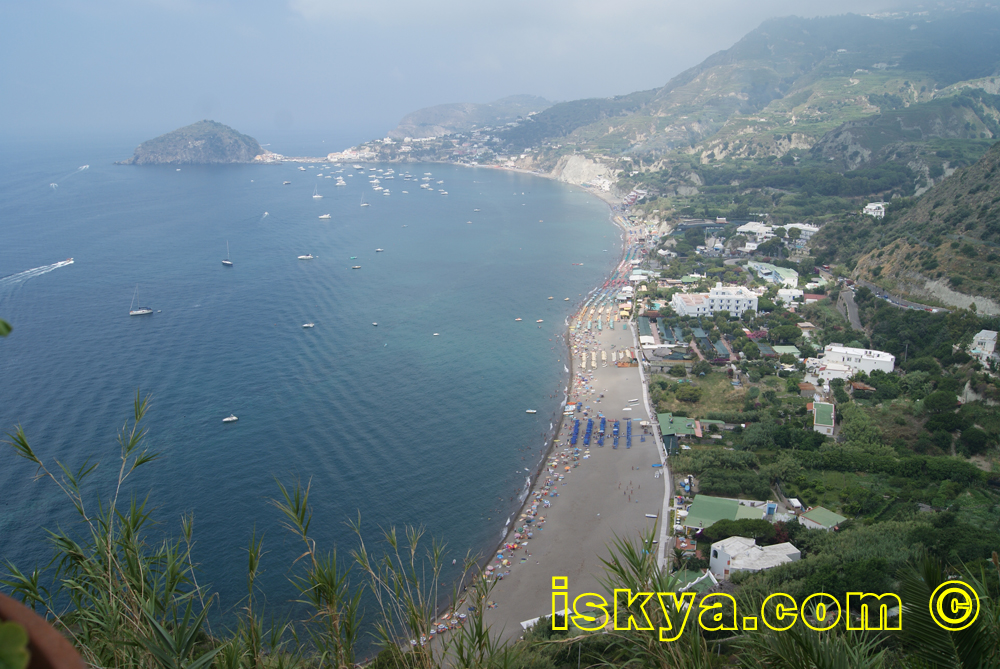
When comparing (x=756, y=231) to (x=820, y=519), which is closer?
(x=820, y=519)

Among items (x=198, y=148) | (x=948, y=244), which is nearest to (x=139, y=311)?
(x=948, y=244)

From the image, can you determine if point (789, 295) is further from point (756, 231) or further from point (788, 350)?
point (756, 231)

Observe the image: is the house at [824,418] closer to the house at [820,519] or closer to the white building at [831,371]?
the white building at [831,371]

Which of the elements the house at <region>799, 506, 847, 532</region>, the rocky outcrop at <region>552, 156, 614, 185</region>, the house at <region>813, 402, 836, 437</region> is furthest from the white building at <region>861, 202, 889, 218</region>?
the rocky outcrop at <region>552, 156, 614, 185</region>

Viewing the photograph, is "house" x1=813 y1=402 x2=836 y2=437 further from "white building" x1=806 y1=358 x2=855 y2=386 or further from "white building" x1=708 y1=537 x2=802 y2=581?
"white building" x1=708 y1=537 x2=802 y2=581

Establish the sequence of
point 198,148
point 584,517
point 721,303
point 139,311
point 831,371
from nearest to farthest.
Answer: point 584,517 → point 831,371 → point 139,311 → point 721,303 → point 198,148

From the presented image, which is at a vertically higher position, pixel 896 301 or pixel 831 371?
pixel 896 301

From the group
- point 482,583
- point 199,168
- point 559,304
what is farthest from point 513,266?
point 199,168

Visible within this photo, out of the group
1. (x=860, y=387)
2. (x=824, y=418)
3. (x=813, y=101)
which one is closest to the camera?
(x=824, y=418)
